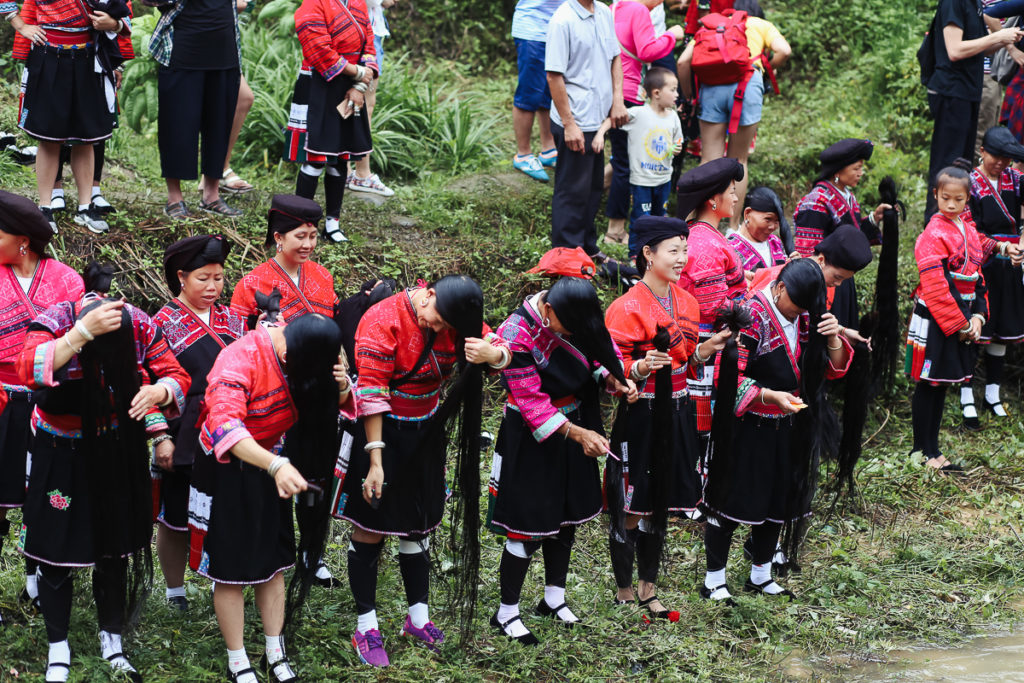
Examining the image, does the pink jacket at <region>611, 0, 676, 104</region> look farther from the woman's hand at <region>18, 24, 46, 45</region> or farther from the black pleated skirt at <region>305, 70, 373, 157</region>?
the woman's hand at <region>18, 24, 46, 45</region>

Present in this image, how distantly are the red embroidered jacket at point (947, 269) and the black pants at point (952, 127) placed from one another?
1.55m

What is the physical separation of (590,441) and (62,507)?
2009 mm

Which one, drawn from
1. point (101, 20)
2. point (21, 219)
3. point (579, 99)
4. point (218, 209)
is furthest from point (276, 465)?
point (579, 99)

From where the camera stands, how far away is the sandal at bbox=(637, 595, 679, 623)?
514 centimetres

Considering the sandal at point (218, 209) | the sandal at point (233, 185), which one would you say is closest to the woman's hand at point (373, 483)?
the sandal at point (218, 209)

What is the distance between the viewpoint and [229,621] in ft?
13.6

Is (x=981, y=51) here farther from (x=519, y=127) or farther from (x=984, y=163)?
(x=519, y=127)

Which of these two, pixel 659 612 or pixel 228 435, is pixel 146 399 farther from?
pixel 659 612

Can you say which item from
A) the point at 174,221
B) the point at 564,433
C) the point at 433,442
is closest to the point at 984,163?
the point at 564,433

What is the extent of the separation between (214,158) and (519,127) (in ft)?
8.29

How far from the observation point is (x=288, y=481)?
3707mm

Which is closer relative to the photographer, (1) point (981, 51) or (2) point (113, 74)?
(2) point (113, 74)

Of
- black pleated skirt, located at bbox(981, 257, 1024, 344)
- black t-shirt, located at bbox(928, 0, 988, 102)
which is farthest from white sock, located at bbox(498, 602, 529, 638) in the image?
black t-shirt, located at bbox(928, 0, 988, 102)

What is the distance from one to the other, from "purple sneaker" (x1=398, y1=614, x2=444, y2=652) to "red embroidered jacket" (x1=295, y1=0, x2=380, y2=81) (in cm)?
360
